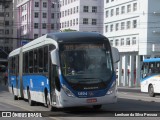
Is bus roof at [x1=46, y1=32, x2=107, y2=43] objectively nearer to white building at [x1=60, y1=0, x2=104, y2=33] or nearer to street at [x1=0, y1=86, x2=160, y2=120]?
street at [x1=0, y1=86, x2=160, y2=120]

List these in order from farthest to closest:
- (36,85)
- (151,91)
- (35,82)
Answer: (151,91), (35,82), (36,85)

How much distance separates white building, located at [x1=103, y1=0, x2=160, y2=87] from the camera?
73.4 m

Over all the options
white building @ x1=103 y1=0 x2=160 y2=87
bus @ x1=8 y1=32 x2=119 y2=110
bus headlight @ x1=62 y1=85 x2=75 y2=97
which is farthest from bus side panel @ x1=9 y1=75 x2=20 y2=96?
white building @ x1=103 y1=0 x2=160 y2=87

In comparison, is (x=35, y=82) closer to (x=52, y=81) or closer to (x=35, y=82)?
(x=35, y=82)

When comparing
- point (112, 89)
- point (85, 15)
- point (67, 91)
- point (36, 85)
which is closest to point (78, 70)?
point (67, 91)

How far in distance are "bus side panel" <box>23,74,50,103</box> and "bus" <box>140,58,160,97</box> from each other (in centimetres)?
1272

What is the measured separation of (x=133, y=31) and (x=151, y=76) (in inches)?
1680

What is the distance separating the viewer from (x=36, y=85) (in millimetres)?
21750

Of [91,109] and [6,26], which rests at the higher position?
[6,26]

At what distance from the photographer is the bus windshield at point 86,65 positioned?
17.5 metres

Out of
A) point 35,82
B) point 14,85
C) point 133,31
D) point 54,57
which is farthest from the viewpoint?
point 133,31

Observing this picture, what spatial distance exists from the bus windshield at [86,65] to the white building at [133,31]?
55.5 meters

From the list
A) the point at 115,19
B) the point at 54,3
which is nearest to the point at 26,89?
the point at 115,19

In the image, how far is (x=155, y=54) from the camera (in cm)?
7344
